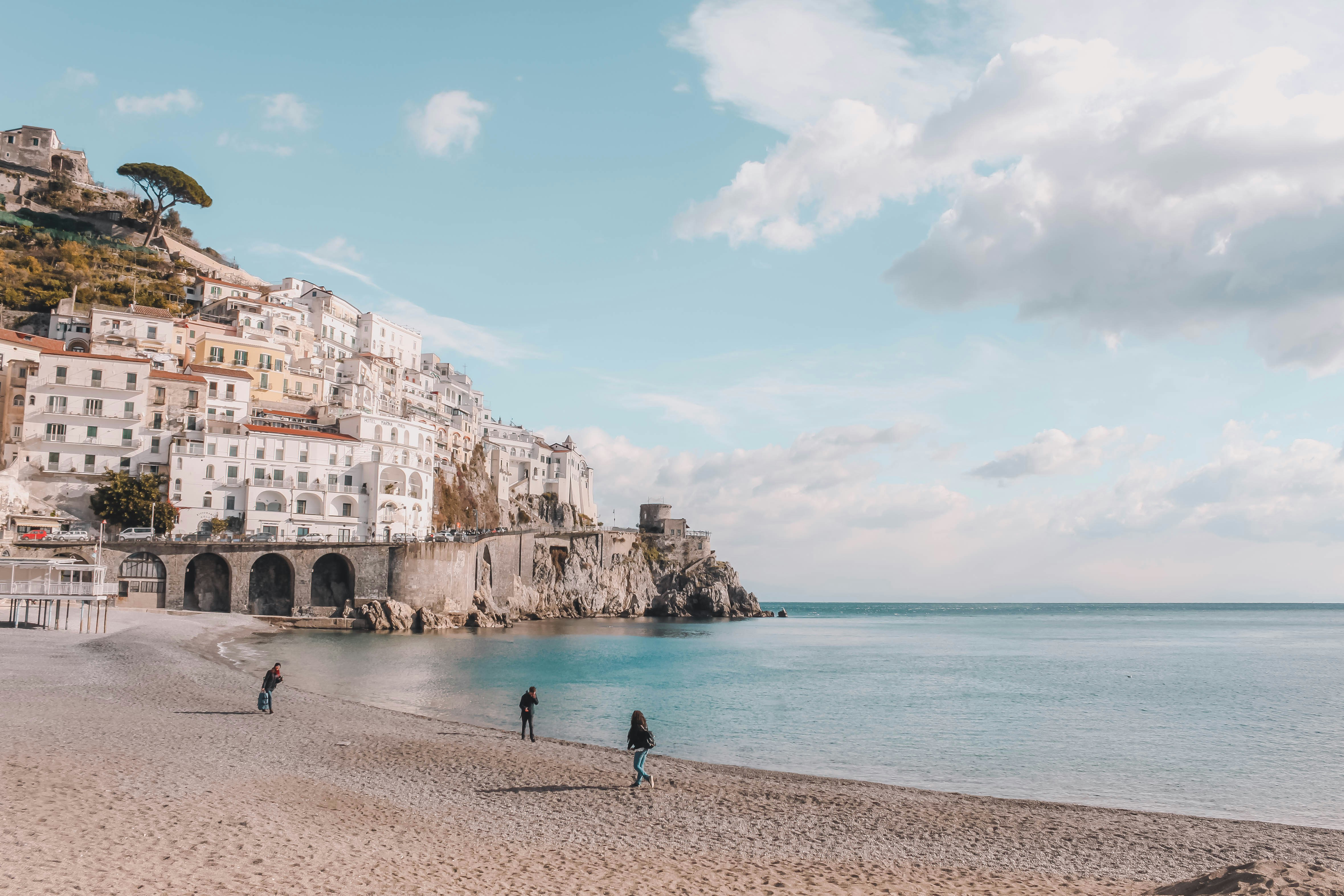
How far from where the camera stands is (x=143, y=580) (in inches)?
2484

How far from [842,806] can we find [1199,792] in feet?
36.4

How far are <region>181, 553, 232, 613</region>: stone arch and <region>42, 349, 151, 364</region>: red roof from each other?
17.2 meters

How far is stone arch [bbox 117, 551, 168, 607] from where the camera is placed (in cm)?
6228

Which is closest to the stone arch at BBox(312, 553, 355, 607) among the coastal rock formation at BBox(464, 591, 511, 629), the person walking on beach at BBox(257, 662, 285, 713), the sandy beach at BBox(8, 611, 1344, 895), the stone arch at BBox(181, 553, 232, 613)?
the stone arch at BBox(181, 553, 232, 613)

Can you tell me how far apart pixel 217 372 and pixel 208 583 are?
20414mm

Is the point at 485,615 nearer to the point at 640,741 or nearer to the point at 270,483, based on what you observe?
the point at 270,483

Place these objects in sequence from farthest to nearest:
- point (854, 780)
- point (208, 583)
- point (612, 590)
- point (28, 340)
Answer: point (612, 590) → point (28, 340) → point (208, 583) → point (854, 780)

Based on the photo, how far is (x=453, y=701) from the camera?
3419 centimetres

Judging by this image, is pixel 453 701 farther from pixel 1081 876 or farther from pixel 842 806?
pixel 1081 876

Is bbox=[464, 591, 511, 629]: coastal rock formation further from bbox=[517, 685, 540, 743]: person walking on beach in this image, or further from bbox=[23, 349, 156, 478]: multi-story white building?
bbox=[517, 685, 540, 743]: person walking on beach

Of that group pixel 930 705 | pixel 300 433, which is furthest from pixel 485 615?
pixel 930 705

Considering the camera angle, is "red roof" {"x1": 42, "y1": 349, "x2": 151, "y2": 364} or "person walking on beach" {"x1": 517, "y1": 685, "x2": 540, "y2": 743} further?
"red roof" {"x1": 42, "y1": 349, "x2": 151, "y2": 364}

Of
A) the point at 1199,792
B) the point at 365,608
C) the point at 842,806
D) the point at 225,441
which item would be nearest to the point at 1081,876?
the point at 842,806

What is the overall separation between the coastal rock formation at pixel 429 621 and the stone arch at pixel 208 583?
563 inches
